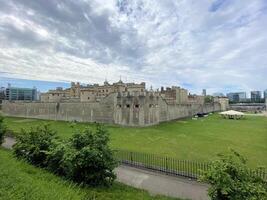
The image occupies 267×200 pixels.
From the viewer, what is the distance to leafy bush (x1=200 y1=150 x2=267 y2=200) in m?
6.17

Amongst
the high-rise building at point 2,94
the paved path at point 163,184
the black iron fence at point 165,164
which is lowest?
the paved path at point 163,184

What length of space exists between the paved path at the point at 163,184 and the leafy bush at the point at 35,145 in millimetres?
4156

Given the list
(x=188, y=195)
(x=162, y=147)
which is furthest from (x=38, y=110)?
(x=188, y=195)

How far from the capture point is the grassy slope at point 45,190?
619cm

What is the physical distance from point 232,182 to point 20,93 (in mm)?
133930

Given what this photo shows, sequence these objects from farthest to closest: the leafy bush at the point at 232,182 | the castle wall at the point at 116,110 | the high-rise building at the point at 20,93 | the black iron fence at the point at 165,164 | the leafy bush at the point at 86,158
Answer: the high-rise building at the point at 20,93 → the castle wall at the point at 116,110 → the black iron fence at the point at 165,164 → the leafy bush at the point at 86,158 → the leafy bush at the point at 232,182

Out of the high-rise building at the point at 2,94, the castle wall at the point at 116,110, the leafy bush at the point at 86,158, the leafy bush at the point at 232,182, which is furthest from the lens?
the high-rise building at the point at 2,94

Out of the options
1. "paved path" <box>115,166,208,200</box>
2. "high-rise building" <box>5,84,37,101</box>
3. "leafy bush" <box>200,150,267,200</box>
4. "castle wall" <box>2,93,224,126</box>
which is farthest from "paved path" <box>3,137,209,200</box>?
"high-rise building" <box>5,84,37,101</box>

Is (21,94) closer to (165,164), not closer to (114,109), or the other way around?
(114,109)

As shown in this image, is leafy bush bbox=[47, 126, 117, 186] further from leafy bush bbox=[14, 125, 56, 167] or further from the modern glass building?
the modern glass building

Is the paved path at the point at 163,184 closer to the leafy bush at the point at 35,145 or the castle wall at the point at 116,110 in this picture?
the leafy bush at the point at 35,145

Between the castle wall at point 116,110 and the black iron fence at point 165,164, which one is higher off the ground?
the castle wall at point 116,110

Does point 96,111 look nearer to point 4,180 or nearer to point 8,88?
point 4,180

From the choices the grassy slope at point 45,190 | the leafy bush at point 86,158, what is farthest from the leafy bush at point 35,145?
the leafy bush at point 86,158
